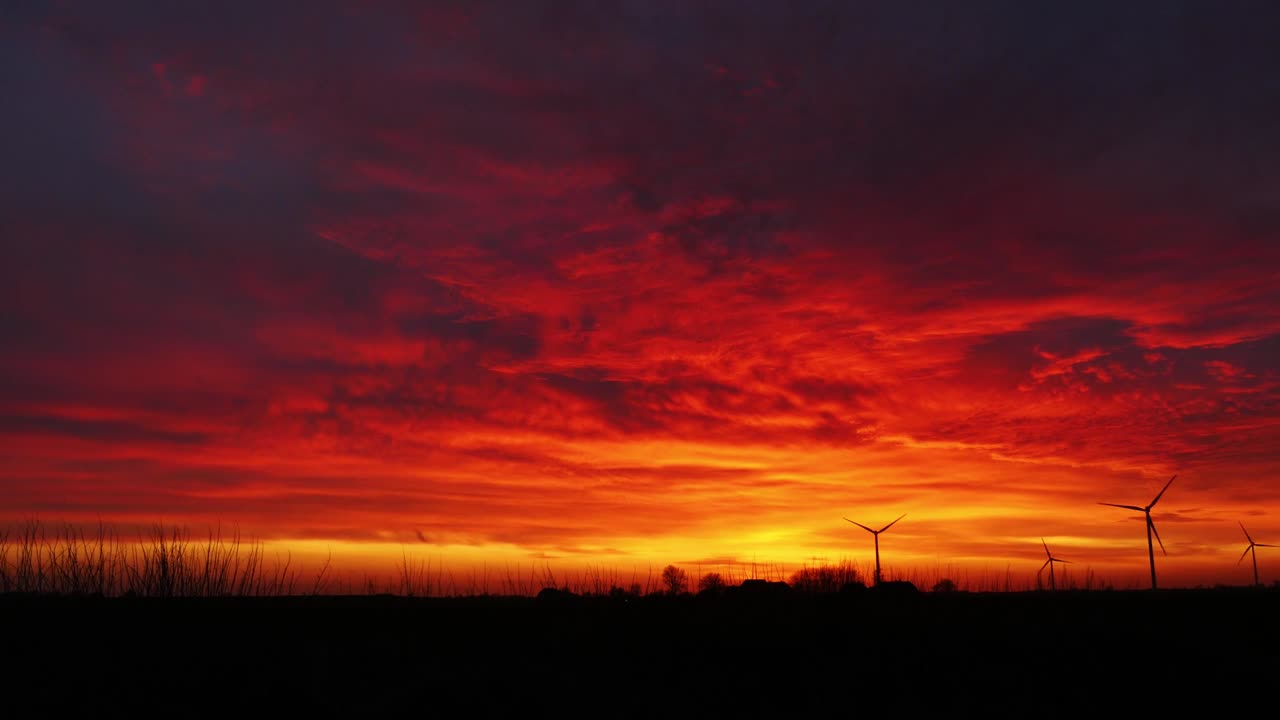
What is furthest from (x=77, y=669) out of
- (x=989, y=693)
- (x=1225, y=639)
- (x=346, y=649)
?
(x=1225, y=639)

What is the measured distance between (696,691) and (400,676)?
598 cm

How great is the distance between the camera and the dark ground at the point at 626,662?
54.5 feet

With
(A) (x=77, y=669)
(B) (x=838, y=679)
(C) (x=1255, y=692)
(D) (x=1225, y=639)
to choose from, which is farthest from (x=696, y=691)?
(D) (x=1225, y=639)

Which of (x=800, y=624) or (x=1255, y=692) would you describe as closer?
(x=1255, y=692)

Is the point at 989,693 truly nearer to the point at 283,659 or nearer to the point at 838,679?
the point at 838,679

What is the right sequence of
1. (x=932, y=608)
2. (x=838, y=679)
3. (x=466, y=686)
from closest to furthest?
(x=466, y=686), (x=838, y=679), (x=932, y=608)

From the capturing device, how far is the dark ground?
1662cm

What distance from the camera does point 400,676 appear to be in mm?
18359

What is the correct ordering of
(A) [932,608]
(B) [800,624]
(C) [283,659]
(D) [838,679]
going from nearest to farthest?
1. (D) [838,679]
2. (C) [283,659]
3. (B) [800,624]
4. (A) [932,608]

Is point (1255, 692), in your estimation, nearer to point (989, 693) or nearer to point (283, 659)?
point (989, 693)

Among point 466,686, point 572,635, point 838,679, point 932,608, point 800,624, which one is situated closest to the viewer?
point 466,686

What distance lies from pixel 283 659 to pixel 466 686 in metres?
5.07

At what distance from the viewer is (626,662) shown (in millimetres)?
19953

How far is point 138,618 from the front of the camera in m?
25.9
